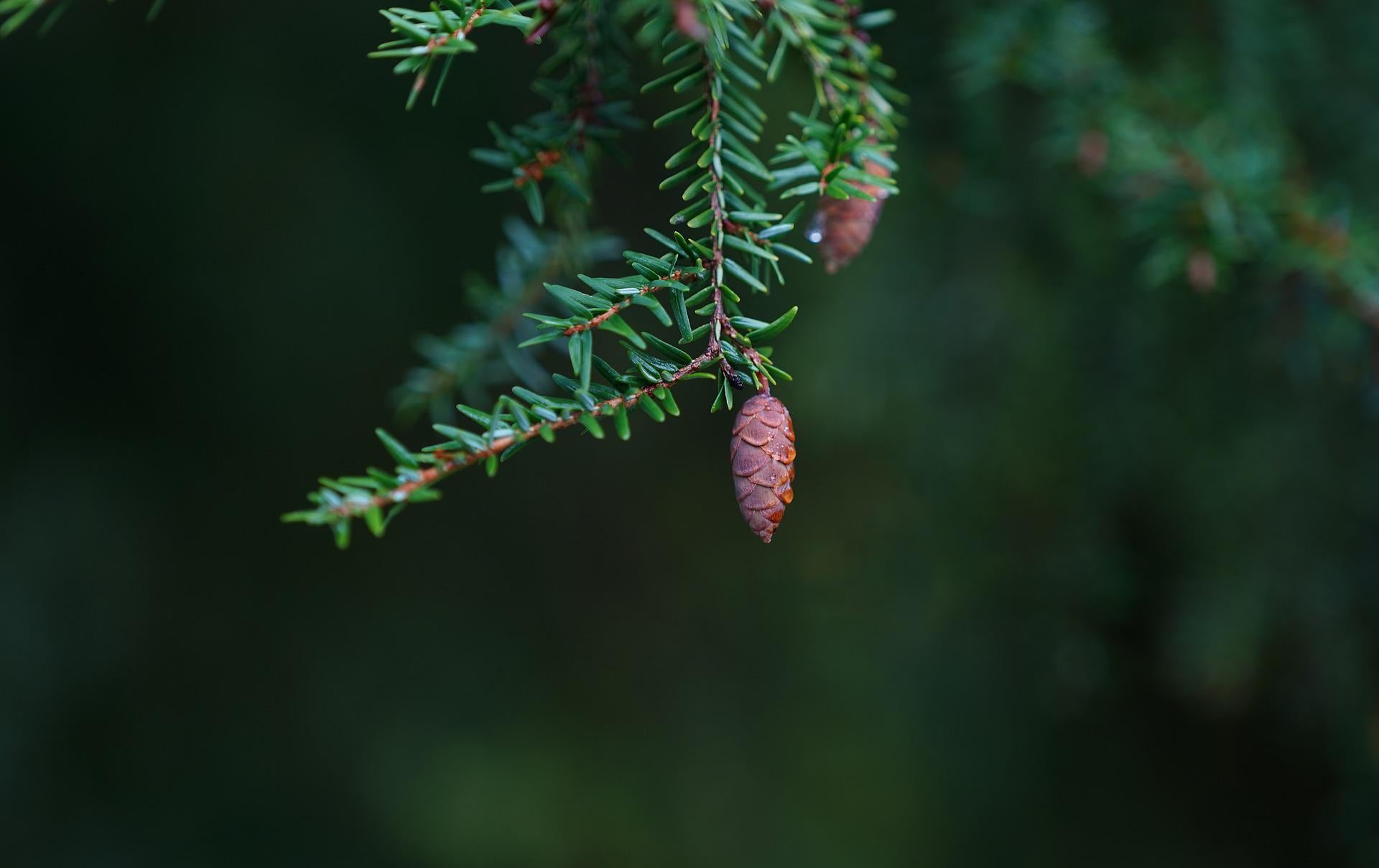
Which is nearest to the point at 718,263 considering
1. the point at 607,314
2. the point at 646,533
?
the point at 607,314

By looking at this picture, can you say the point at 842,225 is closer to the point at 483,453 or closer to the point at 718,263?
the point at 718,263

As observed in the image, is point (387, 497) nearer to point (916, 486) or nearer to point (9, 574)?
point (916, 486)

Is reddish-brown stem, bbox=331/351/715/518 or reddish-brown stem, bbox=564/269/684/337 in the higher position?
reddish-brown stem, bbox=564/269/684/337

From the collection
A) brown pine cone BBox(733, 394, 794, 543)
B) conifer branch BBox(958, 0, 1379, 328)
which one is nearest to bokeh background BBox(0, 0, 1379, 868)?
conifer branch BBox(958, 0, 1379, 328)

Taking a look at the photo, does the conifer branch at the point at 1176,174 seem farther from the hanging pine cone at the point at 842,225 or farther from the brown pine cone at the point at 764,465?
the brown pine cone at the point at 764,465

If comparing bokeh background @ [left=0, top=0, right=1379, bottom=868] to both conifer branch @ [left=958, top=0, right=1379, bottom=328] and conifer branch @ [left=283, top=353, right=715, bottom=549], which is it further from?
conifer branch @ [left=283, top=353, right=715, bottom=549]

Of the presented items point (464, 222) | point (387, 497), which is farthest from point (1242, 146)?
point (464, 222)

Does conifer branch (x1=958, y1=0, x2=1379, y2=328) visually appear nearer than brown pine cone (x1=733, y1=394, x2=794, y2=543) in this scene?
No
